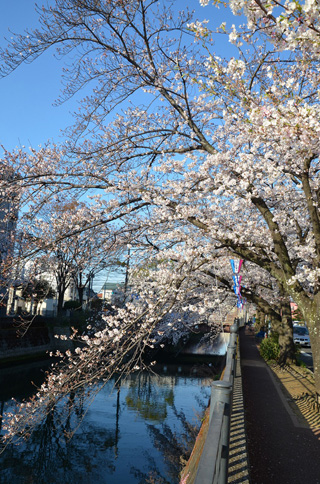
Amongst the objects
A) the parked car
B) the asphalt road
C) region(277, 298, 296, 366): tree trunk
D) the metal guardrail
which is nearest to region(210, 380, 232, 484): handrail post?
the metal guardrail

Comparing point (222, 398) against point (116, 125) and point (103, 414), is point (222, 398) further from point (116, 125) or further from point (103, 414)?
point (103, 414)

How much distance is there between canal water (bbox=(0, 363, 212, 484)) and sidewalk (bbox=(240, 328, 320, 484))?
2.31 m

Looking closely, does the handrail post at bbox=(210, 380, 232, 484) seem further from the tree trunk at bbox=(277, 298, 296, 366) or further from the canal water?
the tree trunk at bbox=(277, 298, 296, 366)

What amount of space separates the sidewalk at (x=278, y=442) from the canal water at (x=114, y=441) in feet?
7.57

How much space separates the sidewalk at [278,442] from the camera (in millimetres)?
4910

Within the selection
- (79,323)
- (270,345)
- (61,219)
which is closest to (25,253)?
(61,219)

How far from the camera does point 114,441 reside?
38.5 feet

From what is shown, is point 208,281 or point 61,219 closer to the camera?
point 61,219

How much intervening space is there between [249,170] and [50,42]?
404 centimetres

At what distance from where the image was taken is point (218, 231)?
7.29 m

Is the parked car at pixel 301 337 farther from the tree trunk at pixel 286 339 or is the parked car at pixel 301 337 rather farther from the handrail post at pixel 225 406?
the handrail post at pixel 225 406

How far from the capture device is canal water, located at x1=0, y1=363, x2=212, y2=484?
31.4 feet

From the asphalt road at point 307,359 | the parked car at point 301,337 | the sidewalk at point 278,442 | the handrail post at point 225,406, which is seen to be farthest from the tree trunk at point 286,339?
the parked car at point 301,337

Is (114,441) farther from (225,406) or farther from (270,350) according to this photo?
(225,406)
